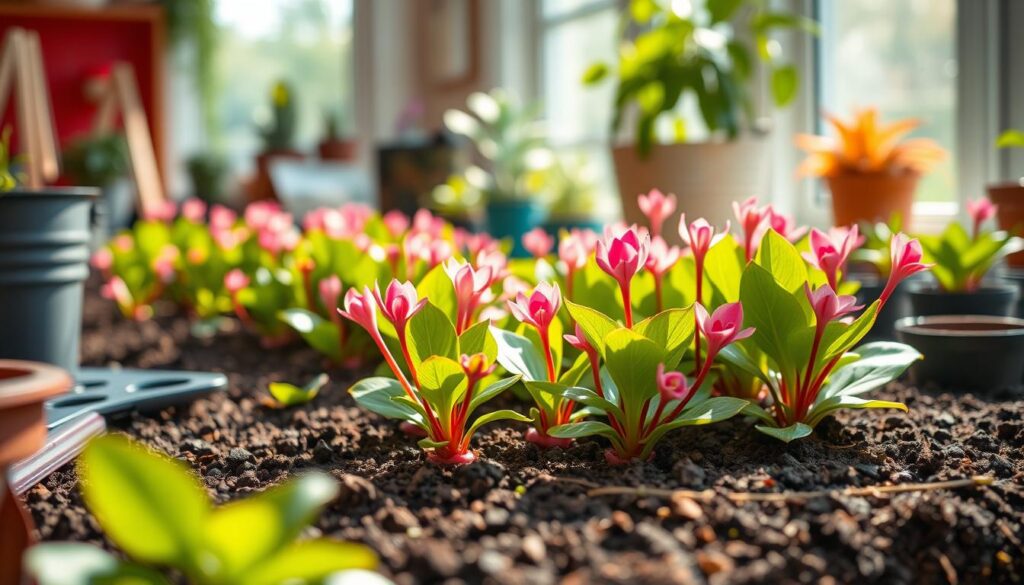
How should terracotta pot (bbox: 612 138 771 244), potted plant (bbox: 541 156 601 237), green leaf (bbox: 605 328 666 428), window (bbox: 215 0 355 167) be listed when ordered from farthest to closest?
1. window (bbox: 215 0 355 167)
2. potted plant (bbox: 541 156 601 237)
3. terracotta pot (bbox: 612 138 771 244)
4. green leaf (bbox: 605 328 666 428)

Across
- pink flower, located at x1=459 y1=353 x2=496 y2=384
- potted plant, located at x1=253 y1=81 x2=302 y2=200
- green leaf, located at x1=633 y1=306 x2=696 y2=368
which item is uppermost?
potted plant, located at x1=253 y1=81 x2=302 y2=200

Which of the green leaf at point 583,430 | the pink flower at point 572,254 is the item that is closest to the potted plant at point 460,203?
the pink flower at point 572,254

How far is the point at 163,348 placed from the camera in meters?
2.27

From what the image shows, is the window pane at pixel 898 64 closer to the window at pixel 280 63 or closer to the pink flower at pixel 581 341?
the pink flower at pixel 581 341

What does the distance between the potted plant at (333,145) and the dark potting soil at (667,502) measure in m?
4.74

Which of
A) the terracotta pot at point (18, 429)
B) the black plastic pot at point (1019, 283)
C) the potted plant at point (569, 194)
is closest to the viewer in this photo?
the terracotta pot at point (18, 429)

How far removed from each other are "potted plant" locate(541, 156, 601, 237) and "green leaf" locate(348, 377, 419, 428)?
252cm

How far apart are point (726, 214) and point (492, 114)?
1837mm

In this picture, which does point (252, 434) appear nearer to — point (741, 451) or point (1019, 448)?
point (741, 451)

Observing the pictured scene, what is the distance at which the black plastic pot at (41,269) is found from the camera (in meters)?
1.50

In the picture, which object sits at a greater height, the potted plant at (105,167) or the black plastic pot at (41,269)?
the potted plant at (105,167)

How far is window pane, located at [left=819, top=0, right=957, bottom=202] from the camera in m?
2.58

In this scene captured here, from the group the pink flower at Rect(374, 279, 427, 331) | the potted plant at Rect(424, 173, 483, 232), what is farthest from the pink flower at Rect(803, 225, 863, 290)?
the potted plant at Rect(424, 173, 483, 232)

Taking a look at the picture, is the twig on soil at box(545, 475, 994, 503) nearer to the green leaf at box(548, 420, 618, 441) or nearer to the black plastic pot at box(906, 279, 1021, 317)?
the green leaf at box(548, 420, 618, 441)
